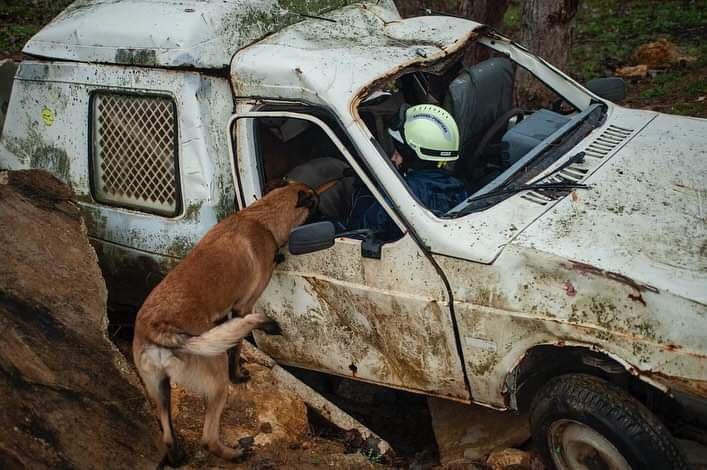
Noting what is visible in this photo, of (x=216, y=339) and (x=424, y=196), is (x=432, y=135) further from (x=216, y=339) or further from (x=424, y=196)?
(x=216, y=339)

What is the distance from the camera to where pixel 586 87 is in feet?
16.0

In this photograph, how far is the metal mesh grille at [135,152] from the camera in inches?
169

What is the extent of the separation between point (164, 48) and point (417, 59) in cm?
135

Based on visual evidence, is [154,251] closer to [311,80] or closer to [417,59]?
[311,80]

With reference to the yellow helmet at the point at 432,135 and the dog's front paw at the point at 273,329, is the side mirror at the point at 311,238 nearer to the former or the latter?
the dog's front paw at the point at 273,329

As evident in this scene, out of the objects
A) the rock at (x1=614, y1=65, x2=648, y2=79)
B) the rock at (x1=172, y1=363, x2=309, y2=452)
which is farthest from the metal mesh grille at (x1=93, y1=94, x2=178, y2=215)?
the rock at (x1=614, y1=65, x2=648, y2=79)

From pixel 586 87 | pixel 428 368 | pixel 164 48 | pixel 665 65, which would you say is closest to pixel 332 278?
pixel 428 368

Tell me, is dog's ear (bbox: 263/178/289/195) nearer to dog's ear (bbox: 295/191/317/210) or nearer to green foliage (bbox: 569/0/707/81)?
dog's ear (bbox: 295/191/317/210)

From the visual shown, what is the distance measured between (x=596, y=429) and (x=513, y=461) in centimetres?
71

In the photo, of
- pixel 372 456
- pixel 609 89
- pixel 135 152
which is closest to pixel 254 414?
pixel 372 456

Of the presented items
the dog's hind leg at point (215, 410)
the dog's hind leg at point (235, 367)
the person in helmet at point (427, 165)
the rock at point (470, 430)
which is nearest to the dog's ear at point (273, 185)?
the person in helmet at point (427, 165)

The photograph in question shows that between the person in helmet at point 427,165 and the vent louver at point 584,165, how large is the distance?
18.0 inches

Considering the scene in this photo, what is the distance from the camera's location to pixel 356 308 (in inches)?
150

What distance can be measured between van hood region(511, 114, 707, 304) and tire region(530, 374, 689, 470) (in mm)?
539
